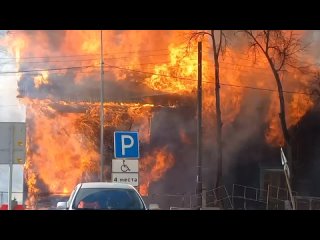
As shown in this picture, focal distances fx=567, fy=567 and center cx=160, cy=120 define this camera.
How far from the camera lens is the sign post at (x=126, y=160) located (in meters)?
12.4

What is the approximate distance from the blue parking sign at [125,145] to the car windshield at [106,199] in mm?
3032

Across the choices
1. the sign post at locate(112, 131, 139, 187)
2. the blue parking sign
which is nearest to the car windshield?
the sign post at locate(112, 131, 139, 187)

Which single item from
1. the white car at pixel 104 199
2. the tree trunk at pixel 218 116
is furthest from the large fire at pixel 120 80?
the white car at pixel 104 199

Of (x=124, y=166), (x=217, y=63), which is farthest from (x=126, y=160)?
(x=217, y=63)

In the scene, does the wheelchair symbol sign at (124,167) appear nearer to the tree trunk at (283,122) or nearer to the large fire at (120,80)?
the large fire at (120,80)

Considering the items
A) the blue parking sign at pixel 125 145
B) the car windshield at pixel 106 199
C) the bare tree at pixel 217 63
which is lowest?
the car windshield at pixel 106 199

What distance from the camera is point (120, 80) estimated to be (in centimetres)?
2138

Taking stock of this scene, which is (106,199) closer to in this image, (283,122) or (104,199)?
(104,199)

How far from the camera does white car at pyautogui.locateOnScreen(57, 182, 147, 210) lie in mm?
9320
